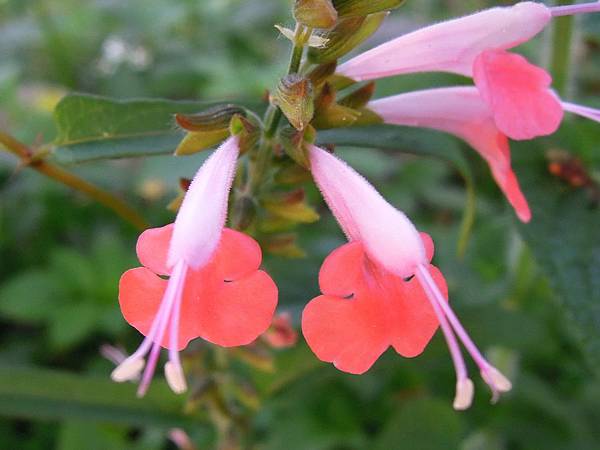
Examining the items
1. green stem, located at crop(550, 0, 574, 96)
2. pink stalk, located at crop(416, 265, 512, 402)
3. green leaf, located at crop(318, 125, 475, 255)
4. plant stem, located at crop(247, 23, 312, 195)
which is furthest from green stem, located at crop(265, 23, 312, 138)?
green stem, located at crop(550, 0, 574, 96)

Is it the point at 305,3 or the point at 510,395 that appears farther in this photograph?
the point at 510,395

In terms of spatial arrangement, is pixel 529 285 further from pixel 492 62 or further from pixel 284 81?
pixel 284 81

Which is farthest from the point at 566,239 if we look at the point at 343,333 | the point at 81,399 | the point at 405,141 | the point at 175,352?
the point at 81,399

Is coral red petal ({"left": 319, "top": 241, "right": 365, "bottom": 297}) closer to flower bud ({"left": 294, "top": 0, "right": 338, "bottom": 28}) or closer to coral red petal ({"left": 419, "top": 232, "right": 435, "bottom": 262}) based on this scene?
coral red petal ({"left": 419, "top": 232, "right": 435, "bottom": 262})

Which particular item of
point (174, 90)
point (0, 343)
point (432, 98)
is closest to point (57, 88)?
point (174, 90)

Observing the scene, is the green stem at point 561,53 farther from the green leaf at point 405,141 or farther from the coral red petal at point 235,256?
the coral red petal at point 235,256

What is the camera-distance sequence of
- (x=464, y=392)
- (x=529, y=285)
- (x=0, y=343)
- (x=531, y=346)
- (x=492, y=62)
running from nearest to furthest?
(x=464, y=392), (x=492, y=62), (x=531, y=346), (x=529, y=285), (x=0, y=343)
